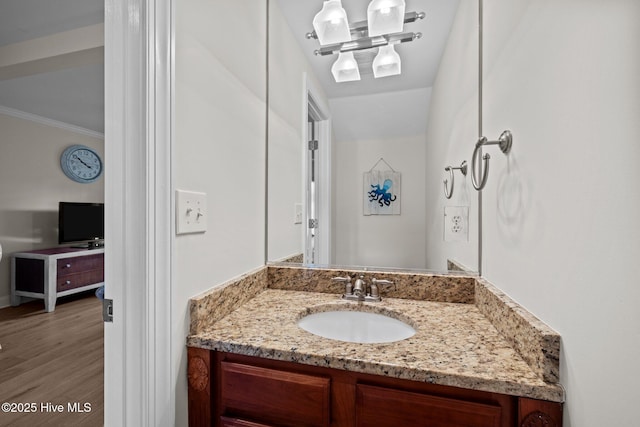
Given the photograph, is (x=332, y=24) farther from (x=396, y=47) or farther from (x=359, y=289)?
(x=359, y=289)

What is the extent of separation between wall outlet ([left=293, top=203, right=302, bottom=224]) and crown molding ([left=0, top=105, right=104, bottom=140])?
171 inches

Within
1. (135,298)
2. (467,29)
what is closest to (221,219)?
(135,298)

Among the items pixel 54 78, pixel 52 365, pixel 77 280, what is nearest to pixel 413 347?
pixel 52 365

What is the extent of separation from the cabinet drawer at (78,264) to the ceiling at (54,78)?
191 centimetres

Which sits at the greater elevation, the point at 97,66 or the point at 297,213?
the point at 97,66

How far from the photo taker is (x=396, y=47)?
119cm

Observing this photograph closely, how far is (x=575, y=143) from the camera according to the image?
50 centimetres

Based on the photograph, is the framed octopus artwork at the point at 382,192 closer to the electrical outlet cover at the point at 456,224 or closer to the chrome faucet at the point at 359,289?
the electrical outlet cover at the point at 456,224

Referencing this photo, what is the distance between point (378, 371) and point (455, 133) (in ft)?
3.10

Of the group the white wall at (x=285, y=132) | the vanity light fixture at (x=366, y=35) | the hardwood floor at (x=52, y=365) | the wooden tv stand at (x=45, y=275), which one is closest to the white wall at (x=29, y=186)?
the wooden tv stand at (x=45, y=275)

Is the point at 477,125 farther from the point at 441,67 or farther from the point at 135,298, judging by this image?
the point at 135,298

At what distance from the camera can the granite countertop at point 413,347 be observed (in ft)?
1.93

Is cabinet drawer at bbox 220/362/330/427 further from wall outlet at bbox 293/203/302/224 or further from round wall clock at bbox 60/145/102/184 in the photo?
round wall clock at bbox 60/145/102/184

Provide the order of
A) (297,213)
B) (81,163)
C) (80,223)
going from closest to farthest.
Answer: (297,213) → (80,223) → (81,163)
